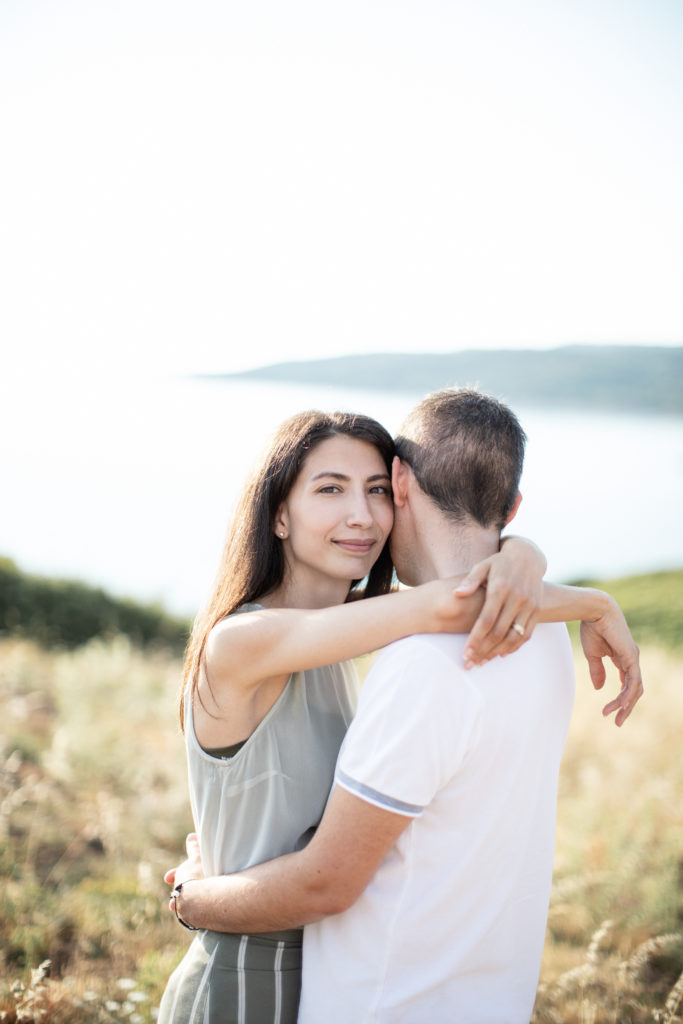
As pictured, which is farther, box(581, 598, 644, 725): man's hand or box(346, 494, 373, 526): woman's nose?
box(346, 494, 373, 526): woman's nose

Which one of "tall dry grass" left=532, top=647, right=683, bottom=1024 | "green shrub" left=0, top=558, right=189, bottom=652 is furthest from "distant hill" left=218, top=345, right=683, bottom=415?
"tall dry grass" left=532, top=647, right=683, bottom=1024

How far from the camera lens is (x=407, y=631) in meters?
1.83

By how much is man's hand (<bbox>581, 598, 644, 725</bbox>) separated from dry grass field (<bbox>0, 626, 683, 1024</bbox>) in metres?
1.27

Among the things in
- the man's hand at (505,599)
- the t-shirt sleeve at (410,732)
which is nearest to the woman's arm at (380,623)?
the man's hand at (505,599)

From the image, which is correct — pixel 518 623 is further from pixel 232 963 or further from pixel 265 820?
pixel 232 963

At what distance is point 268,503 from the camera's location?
2.43 m

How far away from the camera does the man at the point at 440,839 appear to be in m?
1.66

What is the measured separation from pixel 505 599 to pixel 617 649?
0.61m

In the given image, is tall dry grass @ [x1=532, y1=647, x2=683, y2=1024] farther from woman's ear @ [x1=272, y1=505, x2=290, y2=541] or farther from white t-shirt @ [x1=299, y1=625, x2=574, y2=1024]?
woman's ear @ [x1=272, y1=505, x2=290, y2=541]

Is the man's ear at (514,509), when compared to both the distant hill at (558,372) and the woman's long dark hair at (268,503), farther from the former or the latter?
the distant hill at (558,372)

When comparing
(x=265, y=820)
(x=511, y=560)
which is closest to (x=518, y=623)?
(x=511, y=560)

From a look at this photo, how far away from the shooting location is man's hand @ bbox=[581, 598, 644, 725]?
2.20 m

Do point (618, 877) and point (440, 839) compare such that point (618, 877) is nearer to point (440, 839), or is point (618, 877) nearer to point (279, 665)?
point (440, 839)

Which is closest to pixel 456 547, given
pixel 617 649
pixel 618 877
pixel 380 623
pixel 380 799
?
pixel 380 623
